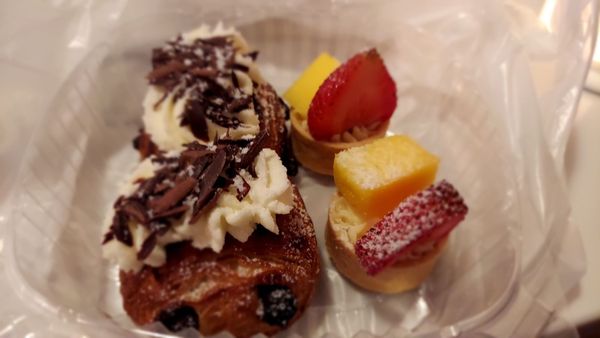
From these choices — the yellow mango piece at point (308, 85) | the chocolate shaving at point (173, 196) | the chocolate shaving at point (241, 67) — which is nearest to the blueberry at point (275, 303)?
the chocolate shaving at point (173, 196)

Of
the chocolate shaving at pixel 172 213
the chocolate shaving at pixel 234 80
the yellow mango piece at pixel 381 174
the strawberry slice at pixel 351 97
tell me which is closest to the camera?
the chocolate shaving at pixel 172 213

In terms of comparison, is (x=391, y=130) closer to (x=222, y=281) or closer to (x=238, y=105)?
(x=238, y=105)

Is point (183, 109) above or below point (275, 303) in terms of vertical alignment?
above

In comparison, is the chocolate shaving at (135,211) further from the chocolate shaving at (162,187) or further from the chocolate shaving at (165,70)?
the chocolate shaving at (165,70)

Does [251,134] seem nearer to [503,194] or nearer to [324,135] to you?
[324,135]

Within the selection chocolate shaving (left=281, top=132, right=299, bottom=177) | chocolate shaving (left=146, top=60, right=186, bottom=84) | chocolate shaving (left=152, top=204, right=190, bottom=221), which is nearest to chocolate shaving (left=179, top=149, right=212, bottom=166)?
chocolate shaving (left=152, top=204, right=190, bottom=221)

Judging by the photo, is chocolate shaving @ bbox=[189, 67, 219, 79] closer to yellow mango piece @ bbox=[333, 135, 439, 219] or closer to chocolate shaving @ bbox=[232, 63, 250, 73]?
chocolate shaving @ bbox=[232, 63, 250, 73]

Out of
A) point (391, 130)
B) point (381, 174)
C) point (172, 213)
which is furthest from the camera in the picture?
point (391, 130)

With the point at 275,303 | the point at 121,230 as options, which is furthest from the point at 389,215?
the point at 121,230
